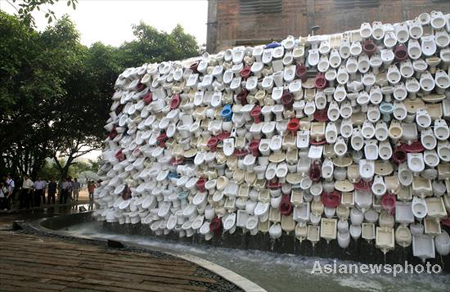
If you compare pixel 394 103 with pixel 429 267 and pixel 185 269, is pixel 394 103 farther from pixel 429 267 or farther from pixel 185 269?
pixel 185 269

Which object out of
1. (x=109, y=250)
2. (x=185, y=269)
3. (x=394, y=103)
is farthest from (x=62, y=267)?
(x=394, y=103)

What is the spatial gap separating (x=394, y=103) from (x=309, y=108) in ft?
4.83

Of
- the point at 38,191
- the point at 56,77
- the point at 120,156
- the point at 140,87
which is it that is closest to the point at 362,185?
the point at 120,156

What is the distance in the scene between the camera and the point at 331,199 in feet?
19.7

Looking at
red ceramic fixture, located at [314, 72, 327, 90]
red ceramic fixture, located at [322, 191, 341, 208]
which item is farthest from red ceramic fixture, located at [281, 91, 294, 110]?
red ceramic fixture, located at [322, 191, 341, 208]

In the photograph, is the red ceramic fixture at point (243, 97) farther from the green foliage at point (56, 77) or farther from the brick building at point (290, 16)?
the brick building at point (290, 16)

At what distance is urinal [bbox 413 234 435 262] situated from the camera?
17.1 ft

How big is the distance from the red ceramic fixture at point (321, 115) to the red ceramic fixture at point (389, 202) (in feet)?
5.72

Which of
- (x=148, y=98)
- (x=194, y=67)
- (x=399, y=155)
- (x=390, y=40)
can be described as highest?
(x=194, y=67)

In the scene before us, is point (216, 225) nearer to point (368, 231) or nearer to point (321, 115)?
point (368, 231)

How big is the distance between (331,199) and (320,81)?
2.29m

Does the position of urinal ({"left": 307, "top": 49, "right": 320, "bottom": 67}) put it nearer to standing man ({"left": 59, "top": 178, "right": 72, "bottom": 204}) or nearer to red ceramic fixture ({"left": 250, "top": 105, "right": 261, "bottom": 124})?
red ceramic fixture ({"left": 250, "top": 105, "right": 261, "bottom": 124})

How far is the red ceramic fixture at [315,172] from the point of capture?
6.13m

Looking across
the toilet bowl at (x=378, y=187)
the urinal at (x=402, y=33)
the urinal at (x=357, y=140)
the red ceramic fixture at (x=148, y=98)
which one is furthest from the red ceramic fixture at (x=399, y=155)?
the red ceramic fixture at (x=148, y=98)
